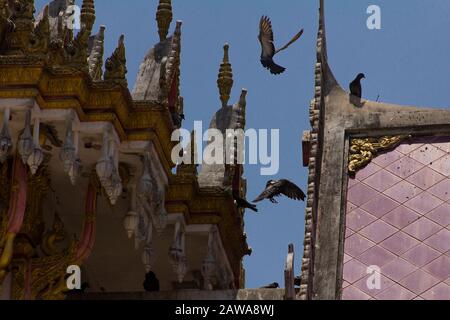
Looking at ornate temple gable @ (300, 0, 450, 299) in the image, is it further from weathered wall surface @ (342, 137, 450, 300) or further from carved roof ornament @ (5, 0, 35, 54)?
carved roof ornament @ (5, 0, 35, 54)

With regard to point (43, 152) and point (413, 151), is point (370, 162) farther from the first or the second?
point (43, 152)

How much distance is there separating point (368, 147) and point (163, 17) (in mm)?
3620

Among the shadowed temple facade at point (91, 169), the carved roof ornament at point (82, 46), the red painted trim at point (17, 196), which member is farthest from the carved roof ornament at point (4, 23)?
the red painted trim at point (17, 196)

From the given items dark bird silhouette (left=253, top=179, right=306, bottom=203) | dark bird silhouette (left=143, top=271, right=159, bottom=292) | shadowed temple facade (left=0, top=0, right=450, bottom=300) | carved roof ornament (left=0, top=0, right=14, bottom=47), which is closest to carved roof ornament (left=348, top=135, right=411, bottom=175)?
shadowed temple facade (left=0, top=0, right=450, bottom=300)

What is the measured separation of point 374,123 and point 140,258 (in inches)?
170

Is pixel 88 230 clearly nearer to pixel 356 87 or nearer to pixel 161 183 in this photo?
pixel 161 183

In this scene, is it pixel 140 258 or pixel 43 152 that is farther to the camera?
pixel 140 258

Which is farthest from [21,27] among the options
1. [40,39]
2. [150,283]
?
[150,283]

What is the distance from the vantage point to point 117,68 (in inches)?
1734

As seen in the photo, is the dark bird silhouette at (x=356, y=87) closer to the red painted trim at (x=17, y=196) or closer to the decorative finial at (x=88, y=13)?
the decorative finial at (x=88, y=13)

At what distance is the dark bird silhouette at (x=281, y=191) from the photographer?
47.2 m

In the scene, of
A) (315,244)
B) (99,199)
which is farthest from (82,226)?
(315,244)
